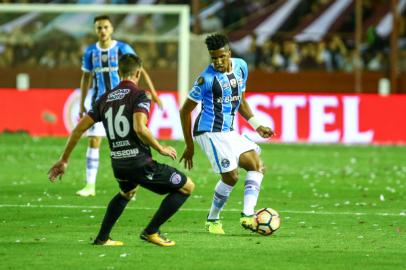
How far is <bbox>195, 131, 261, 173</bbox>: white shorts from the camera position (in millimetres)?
13719

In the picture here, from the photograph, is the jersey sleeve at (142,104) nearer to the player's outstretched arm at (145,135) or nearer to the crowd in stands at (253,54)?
the player's outstretched arm at (145,135)

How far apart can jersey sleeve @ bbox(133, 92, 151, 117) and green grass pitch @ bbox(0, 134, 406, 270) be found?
51.5 inches

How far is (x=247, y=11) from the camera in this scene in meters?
38.5

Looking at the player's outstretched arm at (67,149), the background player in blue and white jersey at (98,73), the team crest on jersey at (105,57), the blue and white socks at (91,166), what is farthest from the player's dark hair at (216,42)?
the blue and white socks at (91,166)

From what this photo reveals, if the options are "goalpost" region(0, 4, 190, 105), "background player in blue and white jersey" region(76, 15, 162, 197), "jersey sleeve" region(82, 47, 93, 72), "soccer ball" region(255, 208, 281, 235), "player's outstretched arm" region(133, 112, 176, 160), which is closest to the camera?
"player's outstretched arm" region(133, 112, 176, 160)

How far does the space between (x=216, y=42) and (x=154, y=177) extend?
6.91 feet

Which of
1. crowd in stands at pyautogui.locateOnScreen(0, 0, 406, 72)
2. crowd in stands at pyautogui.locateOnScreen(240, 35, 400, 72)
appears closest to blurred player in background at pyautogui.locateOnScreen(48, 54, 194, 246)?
crowd in stands at pyautogui.locateOnScreen(0, 0, 406, 72)

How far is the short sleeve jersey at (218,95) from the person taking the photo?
13672mm

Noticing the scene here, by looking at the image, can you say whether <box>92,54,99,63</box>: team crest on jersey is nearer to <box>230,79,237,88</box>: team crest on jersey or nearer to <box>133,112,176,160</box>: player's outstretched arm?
<box>230,79,237,88</box>: team crest on jersey

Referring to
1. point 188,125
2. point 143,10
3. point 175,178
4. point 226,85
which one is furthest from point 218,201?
point 143,10

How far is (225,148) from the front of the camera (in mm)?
13758

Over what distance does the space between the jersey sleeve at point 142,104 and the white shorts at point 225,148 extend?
2105 mm

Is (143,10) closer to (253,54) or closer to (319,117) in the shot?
(319,117)

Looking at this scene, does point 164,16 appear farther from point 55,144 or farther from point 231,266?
point 231,266
